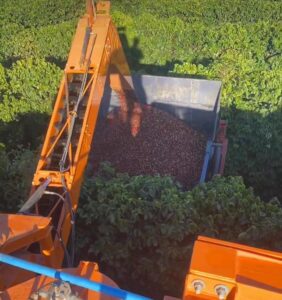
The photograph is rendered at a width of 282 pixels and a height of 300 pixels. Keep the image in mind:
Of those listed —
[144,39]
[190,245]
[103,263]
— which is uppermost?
[144,39]

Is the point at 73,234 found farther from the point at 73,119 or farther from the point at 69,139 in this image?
the point at 73,119

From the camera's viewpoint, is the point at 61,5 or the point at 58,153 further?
the point at 61,5

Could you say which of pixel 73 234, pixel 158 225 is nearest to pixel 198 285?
pixel 73 234

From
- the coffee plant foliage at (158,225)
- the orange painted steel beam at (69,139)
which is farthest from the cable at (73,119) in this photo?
the coffee plant foliage at (158,225)

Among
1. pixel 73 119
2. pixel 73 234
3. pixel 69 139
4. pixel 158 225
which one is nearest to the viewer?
pixel 73 234

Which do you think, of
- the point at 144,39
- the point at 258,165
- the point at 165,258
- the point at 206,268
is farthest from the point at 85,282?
the point at 144,39

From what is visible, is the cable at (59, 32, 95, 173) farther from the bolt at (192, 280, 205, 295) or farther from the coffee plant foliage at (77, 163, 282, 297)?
the bolt at (192, 280, 205, 295)

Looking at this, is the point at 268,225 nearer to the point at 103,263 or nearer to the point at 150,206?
the point at 150,206
